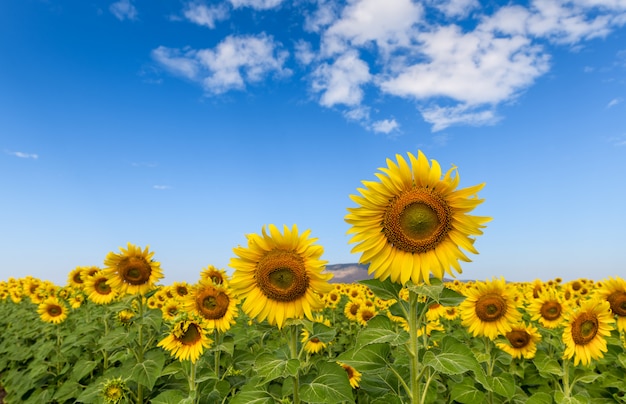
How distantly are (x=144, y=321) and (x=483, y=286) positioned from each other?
4.77 metres

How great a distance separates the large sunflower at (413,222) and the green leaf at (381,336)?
1.32ft

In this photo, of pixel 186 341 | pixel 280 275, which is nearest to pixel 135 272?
pixel 186 341

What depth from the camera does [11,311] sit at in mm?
18109

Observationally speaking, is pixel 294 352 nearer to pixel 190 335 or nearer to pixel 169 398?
pixel 190 335

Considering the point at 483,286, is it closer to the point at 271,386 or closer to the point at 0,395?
the point at 271,386

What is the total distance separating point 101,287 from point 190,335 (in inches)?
162

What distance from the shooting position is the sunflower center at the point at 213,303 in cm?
508

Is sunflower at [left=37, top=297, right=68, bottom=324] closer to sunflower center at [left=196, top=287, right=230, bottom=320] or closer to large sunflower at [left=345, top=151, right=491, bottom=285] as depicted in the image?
sunflower center at [left=196, top=287, right=230, bottom=320]

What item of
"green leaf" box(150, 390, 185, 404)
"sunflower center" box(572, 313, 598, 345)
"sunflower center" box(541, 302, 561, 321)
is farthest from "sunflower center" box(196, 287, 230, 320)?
"sunflower center" box(541, 302, 561, 321)

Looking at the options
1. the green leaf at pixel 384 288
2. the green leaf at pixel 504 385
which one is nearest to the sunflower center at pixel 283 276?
the green leaf at pixel 384 288

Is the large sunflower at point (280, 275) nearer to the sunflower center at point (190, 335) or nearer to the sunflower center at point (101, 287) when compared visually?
the sunflower center at point (190, 335)

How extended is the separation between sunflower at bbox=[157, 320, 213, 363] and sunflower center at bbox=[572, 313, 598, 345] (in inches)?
181

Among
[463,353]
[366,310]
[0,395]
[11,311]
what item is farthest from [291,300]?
[11,311]

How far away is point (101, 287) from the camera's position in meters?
8.05
